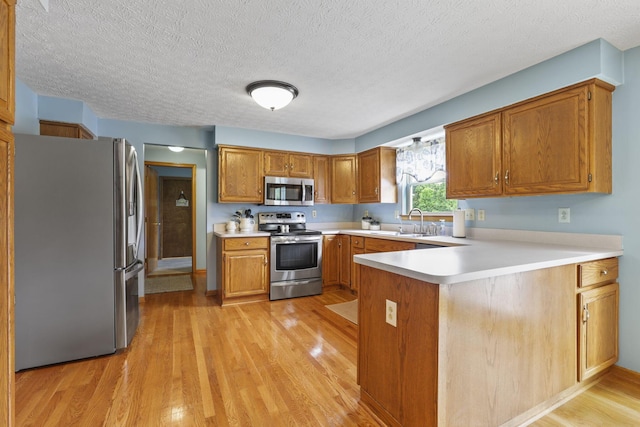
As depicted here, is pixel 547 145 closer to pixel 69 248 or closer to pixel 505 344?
pixel 505 344

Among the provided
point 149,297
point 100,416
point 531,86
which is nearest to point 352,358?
point 100,416

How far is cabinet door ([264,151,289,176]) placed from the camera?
421cm

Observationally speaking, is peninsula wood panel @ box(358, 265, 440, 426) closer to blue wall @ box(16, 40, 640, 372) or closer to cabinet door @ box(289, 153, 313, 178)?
blue wall @ box(16, 40, 640, 372)

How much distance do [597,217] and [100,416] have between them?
3.50 m

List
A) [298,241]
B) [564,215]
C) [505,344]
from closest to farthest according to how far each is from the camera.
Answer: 1. [505,344]
2. [564,215]
3. [298,241]

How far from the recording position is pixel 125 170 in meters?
2.45

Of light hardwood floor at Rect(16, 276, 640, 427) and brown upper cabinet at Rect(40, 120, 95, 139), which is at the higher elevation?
brown upper cabinet at Rect(40, 120, 95, 139)

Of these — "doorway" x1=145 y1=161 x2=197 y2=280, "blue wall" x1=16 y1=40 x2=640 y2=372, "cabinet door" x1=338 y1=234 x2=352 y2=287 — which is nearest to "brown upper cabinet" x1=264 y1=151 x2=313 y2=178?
"cabinet door" x1=338 y1=234 x2=352 y2=287

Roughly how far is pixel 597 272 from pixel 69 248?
374cm

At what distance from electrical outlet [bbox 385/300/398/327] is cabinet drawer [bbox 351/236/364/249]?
7.72 ft

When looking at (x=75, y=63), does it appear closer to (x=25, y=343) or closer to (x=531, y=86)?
(x=25, y=343)

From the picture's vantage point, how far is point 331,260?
428 cm

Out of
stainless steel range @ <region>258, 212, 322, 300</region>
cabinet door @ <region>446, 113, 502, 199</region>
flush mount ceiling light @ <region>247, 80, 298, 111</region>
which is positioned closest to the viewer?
cabinet door @ <region>446, 113, 502, 199</region>

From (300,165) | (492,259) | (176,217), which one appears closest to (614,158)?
(492,259)
